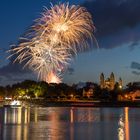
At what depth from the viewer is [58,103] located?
186m

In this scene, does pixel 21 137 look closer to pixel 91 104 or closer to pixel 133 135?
pixel 133 135

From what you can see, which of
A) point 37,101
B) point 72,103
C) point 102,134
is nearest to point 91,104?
point 72,103

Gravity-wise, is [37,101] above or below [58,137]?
above

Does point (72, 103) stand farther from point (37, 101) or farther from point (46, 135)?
point (46, 135)

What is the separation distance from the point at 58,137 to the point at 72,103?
154739 millimetres

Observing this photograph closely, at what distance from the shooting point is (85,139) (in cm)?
3438

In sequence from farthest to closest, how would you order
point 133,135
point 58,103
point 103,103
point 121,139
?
point 103,103 → point 58,103 → point 133,135 → point 121,139

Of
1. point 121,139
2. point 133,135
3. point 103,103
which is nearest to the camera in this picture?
point 121,139

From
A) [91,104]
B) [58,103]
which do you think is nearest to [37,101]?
[58,103]

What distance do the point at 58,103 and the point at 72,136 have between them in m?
150

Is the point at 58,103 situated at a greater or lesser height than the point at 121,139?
greater

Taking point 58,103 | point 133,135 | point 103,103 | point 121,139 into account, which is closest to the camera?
point 121,139

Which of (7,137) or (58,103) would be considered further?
(58,103)

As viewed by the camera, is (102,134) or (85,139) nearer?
(85,139)
